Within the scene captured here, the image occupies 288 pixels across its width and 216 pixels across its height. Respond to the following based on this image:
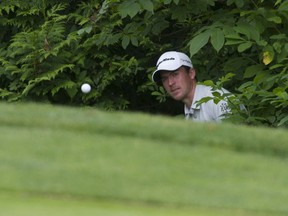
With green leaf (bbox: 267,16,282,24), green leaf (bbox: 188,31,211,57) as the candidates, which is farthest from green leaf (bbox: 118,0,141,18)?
green leaf (bbox: 267,16,282,24)

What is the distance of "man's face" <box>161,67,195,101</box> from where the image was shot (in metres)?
7.35

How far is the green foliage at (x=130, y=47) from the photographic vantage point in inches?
276

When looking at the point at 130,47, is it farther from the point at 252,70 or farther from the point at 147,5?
the point at 147,5

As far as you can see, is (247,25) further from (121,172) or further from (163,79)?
(121,172)

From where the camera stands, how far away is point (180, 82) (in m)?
7.36

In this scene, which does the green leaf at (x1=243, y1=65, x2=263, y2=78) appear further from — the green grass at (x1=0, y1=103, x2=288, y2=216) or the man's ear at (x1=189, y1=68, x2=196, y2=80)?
the green grass at (x1=0, y1=103, x2=288, y2=216)

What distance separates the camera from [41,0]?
8961 mm

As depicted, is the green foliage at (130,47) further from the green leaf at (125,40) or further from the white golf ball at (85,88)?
the white golf ball at (85,88)

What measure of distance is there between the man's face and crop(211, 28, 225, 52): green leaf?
61 centimetres

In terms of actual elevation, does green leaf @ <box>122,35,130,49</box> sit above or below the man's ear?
above

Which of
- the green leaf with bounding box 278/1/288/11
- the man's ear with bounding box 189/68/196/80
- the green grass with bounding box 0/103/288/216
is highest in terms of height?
the green leaf with bounding box 278/1/288/11

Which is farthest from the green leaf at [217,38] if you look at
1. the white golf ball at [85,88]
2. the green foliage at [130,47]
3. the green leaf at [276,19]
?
the white golf ball at [85,88]

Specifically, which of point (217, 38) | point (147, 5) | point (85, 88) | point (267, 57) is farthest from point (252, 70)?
point (85, 88)

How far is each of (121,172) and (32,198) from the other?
531 millimetres
